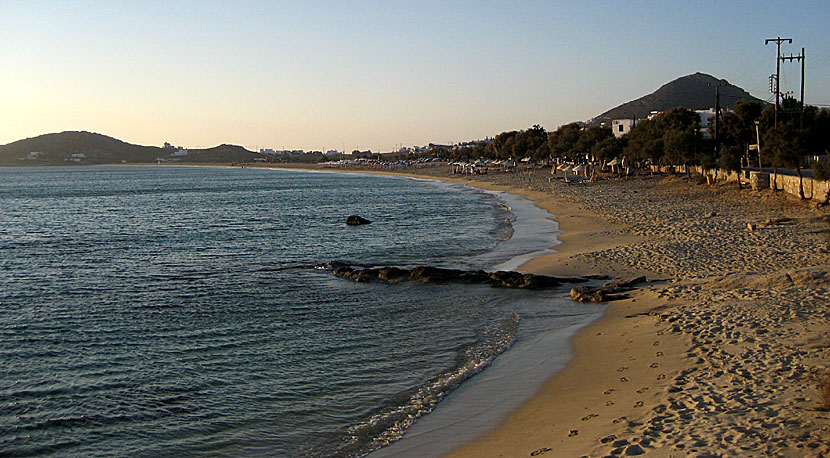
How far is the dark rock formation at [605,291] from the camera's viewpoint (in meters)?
16.0

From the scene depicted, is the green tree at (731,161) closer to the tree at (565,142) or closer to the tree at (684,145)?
the tree at (684,145)

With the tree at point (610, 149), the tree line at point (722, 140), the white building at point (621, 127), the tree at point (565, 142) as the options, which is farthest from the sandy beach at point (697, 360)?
the white building at point (621, 127)

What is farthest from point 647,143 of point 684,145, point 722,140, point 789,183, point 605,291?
point 605,291

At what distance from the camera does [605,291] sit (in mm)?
16406

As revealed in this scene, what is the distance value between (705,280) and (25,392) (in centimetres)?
1421

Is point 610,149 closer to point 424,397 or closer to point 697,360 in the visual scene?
point 697,360

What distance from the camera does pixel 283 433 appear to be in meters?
9.43

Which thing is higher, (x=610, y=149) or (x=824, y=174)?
(x=610, y=149)

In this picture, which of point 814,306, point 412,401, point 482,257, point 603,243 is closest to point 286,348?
point 412,401

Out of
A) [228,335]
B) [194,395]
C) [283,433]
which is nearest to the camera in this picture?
[283,433]

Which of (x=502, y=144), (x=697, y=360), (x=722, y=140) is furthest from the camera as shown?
(x=502, y=144)

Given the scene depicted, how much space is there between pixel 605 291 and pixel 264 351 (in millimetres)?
8334

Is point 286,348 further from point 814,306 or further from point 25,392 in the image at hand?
point 814,306

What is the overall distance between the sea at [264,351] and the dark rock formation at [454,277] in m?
0.55
